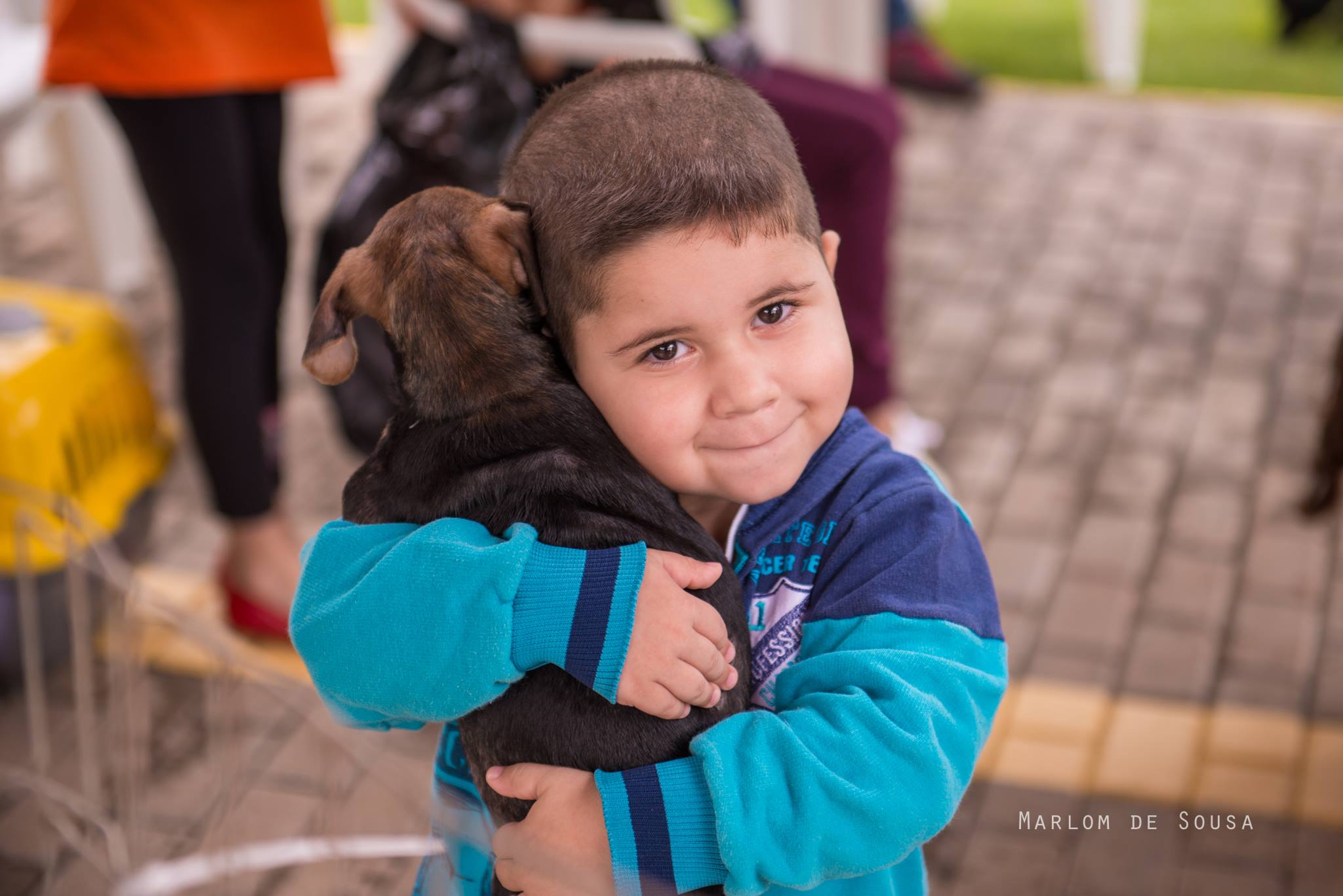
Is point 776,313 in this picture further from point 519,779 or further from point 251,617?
point 251,617

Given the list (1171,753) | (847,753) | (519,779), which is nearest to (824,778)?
(847,753)

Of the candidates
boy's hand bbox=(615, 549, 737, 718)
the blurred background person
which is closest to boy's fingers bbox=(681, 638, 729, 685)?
boy's hand bbox=(615, 549, 737, 718)

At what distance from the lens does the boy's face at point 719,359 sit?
3.29 feet

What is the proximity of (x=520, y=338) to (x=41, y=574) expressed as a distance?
2349 mm

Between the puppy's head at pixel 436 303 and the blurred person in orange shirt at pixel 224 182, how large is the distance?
70.7 inches

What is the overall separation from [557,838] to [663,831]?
9 cm

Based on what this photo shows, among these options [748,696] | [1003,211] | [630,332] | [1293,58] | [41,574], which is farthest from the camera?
[1293,58]

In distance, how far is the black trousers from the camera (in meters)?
2.76

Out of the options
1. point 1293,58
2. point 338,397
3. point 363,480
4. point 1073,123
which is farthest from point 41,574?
point 1293,58

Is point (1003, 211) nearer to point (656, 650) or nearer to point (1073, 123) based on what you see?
point (1073, 123)

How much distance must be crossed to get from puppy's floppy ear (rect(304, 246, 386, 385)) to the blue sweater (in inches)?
5.6

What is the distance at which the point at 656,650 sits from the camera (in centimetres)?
103

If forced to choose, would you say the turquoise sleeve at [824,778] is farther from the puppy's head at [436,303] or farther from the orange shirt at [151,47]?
the orange shirt at [151,47]

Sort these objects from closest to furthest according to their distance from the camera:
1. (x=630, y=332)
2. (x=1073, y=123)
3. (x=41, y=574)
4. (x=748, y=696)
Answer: (x=630, y=332)
(x=748, y=696)
(x=41, y=574)
(x=1073, y=123)
